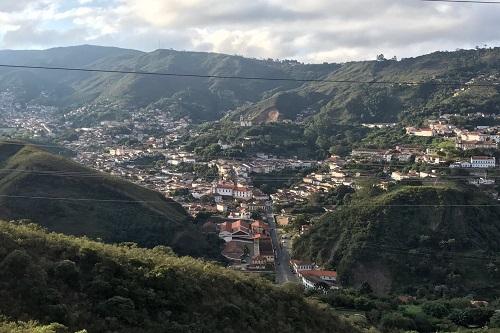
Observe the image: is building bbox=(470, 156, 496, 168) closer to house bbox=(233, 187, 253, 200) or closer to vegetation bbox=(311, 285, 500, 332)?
house bbox=(233, 187, 253, 200)

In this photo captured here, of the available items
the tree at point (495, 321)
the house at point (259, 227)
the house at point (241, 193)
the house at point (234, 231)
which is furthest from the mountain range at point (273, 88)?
the tree at point (495, 321)

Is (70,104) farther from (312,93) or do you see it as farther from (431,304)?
(431,304)

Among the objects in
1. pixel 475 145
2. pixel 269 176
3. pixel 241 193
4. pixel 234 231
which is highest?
pixel 475 145

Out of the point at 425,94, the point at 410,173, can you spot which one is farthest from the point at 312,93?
the point at 410,173

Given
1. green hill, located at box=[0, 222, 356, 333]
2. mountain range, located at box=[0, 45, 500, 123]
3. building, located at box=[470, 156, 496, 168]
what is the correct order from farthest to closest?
mountain range, located at box=[0, 45, 500, 123]
building, located at box=[470, 156, 496, 168]
green hill, located at box=[0, 222, 356, 333]

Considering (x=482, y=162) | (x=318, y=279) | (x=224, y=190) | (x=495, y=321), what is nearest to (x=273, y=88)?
(x=224, y=190)

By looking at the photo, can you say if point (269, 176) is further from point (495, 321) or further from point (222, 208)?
point (495, 321)

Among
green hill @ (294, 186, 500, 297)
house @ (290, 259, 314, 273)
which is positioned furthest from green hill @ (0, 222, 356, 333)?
green hill @ (294, 186, 500, 297)
